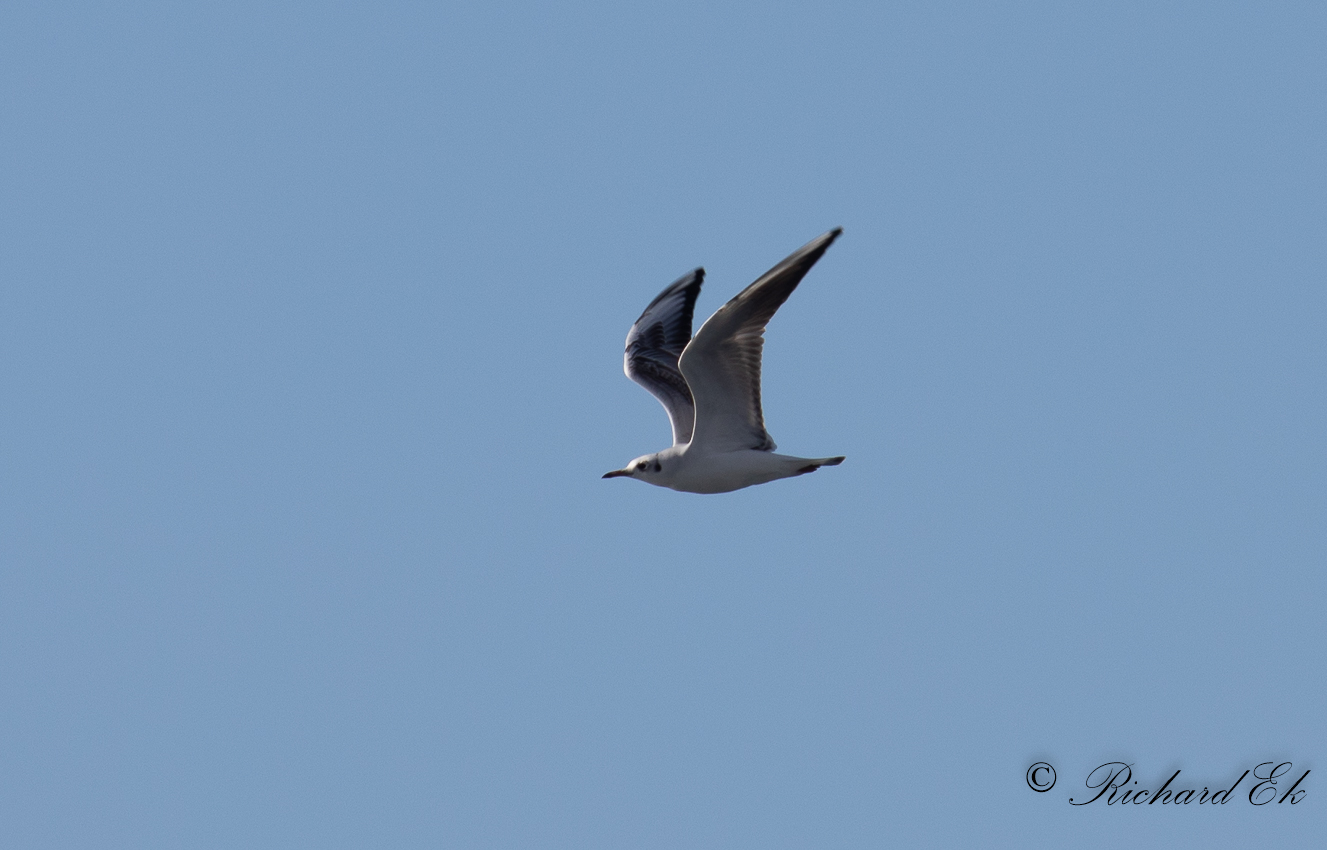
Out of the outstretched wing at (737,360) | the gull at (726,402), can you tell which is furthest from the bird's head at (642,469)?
the outstretched wing at (737,360)

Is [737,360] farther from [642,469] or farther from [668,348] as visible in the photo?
[668,348]

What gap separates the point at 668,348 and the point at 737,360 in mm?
4589

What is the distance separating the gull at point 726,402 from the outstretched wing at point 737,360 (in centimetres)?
1

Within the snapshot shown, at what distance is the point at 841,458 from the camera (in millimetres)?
16719

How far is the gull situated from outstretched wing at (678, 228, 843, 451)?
1cm

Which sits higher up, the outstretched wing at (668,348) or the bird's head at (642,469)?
the outstretched wing at (668,348)

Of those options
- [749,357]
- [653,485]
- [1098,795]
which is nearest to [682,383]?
[653,485]

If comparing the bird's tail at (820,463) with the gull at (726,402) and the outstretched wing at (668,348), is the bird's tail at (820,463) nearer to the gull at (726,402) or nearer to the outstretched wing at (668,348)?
the gull at (726,402)

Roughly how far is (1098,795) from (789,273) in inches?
295

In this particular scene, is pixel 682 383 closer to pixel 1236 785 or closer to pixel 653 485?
pixel 653 485

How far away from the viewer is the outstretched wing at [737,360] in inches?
604

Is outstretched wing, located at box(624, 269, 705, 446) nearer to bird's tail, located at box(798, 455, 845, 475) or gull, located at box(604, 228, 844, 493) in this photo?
gull, located at box(604, 228, 844, 493)

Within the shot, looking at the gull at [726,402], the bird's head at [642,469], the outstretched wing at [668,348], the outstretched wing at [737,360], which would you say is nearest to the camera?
the outstretched wing at [737,360]

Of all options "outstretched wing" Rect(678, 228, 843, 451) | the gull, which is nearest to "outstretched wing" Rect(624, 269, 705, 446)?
the gull
